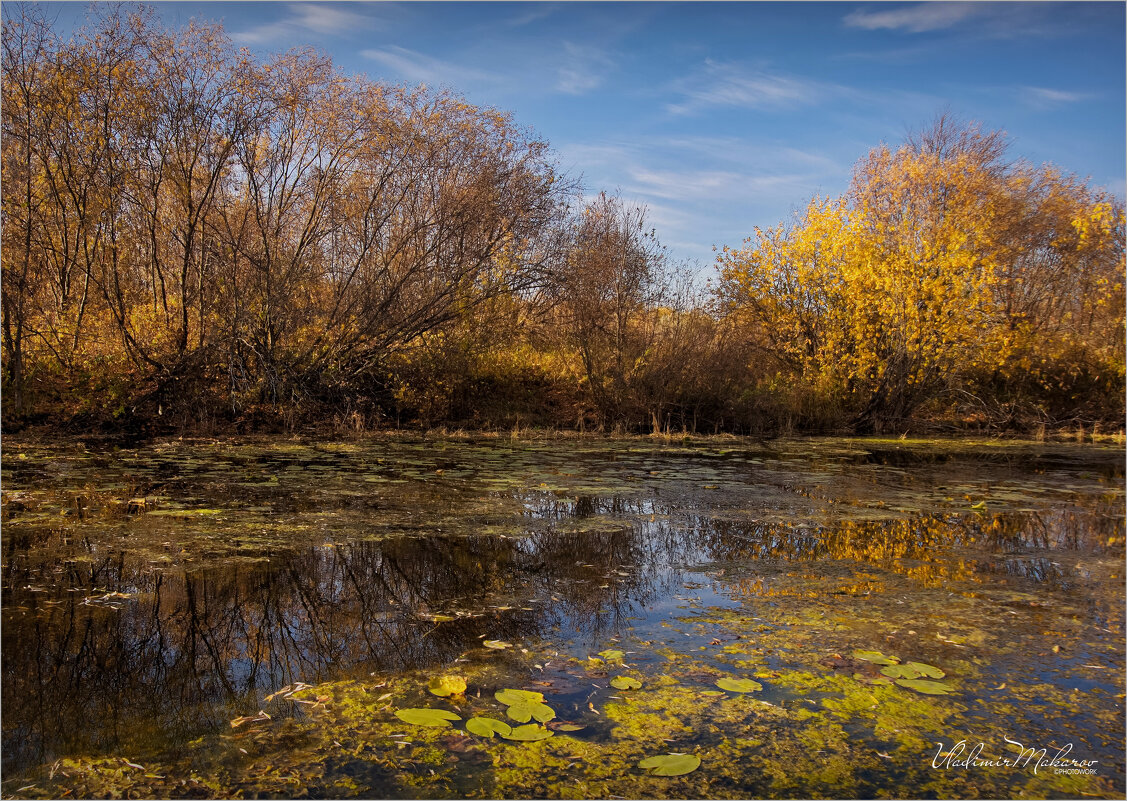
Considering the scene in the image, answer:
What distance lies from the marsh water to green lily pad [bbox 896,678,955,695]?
0.07 feet

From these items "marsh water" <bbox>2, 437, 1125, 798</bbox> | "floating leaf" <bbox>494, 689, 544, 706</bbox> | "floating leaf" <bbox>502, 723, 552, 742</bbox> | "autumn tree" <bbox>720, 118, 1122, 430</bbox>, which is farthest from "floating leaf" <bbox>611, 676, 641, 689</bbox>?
"autumn tree" <bbox>720, 118, 1122, 430</bbox>

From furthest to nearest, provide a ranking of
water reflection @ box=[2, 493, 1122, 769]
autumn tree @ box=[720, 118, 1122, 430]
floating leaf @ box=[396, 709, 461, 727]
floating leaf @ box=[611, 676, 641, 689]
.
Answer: autumn tree @ box=[720, 118, 1122, 430] < floating leaf @ box=[611, 676, 641, 689] < water reflection @ box=[2, 493, 1122, 769] < floating leaf @ box=[396, 709, 461, 727]

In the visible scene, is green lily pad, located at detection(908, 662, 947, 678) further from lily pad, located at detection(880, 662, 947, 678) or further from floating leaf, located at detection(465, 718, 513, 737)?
floating leaf, located at detection(465, 718, 513, 737)

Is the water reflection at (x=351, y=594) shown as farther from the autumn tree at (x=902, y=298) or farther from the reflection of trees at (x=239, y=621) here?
the autumn tree at (x=902, y=298)

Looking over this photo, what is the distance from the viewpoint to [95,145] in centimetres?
1306

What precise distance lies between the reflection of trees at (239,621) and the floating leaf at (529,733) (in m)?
0.80

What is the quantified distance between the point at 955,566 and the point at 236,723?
4891 mm

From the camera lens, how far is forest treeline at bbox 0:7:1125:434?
43.3 feet

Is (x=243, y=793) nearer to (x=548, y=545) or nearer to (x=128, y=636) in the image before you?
(x=128, y=636)

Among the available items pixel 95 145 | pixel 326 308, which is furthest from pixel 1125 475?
pixel 95 145

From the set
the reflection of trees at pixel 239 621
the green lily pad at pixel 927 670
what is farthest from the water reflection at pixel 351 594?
the green lily pad at pixel 927 670

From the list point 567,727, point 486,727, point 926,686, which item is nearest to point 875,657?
point 926,686

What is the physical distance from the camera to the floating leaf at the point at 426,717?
300cm

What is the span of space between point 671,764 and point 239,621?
2553mm
